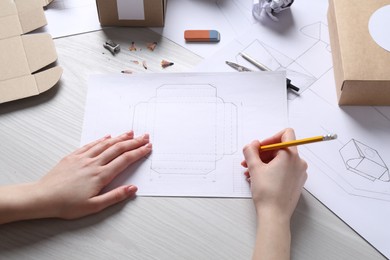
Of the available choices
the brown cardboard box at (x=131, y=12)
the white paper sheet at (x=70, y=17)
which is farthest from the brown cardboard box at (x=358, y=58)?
the white paper sheet at (x=70, y=17)

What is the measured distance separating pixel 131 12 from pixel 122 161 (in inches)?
12.1

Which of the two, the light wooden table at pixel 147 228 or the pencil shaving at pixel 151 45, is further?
the pencil shaving at pixel 151 45

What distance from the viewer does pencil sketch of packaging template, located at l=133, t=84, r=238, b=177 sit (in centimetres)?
78

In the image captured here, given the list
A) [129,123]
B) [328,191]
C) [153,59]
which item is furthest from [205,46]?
[328,191]

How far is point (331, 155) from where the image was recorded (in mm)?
774

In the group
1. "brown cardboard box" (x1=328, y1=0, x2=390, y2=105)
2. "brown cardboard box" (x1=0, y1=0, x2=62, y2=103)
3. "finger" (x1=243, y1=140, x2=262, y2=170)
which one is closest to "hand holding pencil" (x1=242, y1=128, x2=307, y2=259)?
"finger" (x1=243, y1=140, x2=262, y2=170)

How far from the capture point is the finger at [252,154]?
2.42ft

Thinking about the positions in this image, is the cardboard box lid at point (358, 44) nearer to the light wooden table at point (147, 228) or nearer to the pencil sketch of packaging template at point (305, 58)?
the pencil sketch of packaging template at point (305, 58)

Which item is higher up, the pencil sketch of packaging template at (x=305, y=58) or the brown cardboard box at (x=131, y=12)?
the brown cardboard box at (x=131, y=12)

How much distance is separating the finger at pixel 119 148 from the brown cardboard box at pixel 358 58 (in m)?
0.34

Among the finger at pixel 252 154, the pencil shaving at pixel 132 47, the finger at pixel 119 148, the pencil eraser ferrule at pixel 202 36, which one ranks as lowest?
the finger at pixel 119 148

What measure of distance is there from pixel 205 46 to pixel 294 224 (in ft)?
1.22

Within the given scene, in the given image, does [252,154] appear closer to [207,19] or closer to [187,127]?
[187,127]

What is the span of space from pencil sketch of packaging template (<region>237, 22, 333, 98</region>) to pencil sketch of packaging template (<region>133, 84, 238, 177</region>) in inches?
4.6
